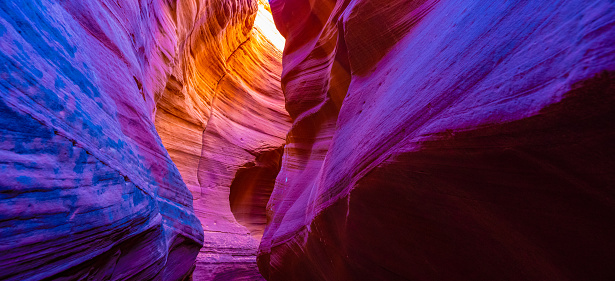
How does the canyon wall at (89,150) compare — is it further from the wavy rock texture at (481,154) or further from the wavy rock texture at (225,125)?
the wavy rock texture at (481,154)

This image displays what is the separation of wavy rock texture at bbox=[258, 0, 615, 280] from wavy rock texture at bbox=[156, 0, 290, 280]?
5166 millimetres

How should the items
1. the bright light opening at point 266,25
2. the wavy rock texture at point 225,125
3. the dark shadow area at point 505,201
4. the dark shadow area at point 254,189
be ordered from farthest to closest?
the bright light opening at point 266,25 → the dark shadow area at point 254,189 → the wavy rock texture at point 225,125 → the dark shadow area at point 505,201

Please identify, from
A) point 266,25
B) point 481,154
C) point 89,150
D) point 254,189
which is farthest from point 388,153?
point 266,25

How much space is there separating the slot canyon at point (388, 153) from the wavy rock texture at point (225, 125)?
3384 millimetres

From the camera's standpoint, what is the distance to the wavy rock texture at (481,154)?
124 cm

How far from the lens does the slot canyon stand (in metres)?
1.32

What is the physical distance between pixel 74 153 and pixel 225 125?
344 inches

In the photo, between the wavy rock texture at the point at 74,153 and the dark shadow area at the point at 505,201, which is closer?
the dark shadow area at the point at 505,201

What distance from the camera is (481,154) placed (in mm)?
1556

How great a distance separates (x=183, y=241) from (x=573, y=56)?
404cm

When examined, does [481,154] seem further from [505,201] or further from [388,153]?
[388,153]

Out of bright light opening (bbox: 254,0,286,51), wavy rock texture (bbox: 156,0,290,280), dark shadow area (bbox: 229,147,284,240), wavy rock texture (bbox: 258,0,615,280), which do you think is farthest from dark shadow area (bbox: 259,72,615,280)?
bright light opening (bbox: 254,0,286,51)

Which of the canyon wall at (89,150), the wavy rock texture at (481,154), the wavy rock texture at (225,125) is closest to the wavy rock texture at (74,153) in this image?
the canyon wall at (89,150)

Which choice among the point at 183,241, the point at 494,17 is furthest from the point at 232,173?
the point at 494,17
